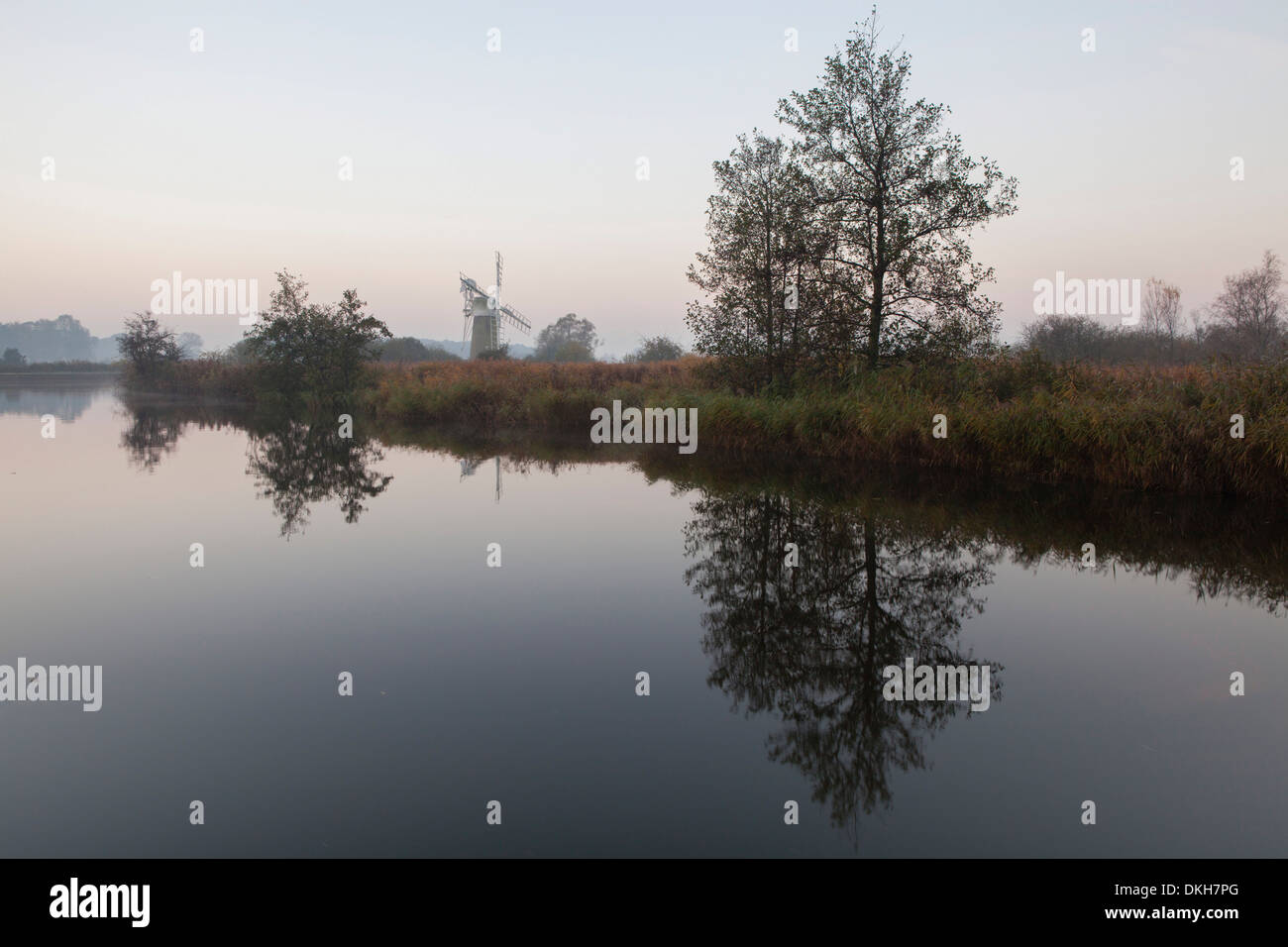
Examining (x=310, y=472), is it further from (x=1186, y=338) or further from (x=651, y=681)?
(x=1186, y=338)

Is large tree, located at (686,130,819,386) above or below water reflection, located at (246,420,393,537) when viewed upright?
above

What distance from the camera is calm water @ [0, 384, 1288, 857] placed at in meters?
3.39

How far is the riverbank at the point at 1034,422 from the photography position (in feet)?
37.4

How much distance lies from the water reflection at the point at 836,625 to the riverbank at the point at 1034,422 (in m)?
4.76

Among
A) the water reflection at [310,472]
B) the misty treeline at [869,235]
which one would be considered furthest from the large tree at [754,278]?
the water reflection at [310,472]

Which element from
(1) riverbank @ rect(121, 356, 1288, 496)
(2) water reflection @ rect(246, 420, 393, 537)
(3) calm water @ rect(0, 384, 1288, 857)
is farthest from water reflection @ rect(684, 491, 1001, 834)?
(2) water reflection @ rect(246, 420, 393, 537)

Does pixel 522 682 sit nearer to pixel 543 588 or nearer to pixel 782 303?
pixel 543 588

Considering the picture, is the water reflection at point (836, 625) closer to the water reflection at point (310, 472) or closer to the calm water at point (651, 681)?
the calm water at point (651, 681)

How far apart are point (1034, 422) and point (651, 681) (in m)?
10.9

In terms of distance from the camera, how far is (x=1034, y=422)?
13477mm

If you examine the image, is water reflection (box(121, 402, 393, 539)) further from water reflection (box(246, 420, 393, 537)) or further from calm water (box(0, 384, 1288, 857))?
calm water (box(0, 384, 1288, 857))

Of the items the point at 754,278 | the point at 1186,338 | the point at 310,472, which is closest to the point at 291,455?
the point at 310,472

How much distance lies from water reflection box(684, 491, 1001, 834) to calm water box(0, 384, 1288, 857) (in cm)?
3

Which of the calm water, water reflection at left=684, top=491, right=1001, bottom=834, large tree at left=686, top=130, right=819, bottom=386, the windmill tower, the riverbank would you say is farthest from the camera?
the windmill tower
